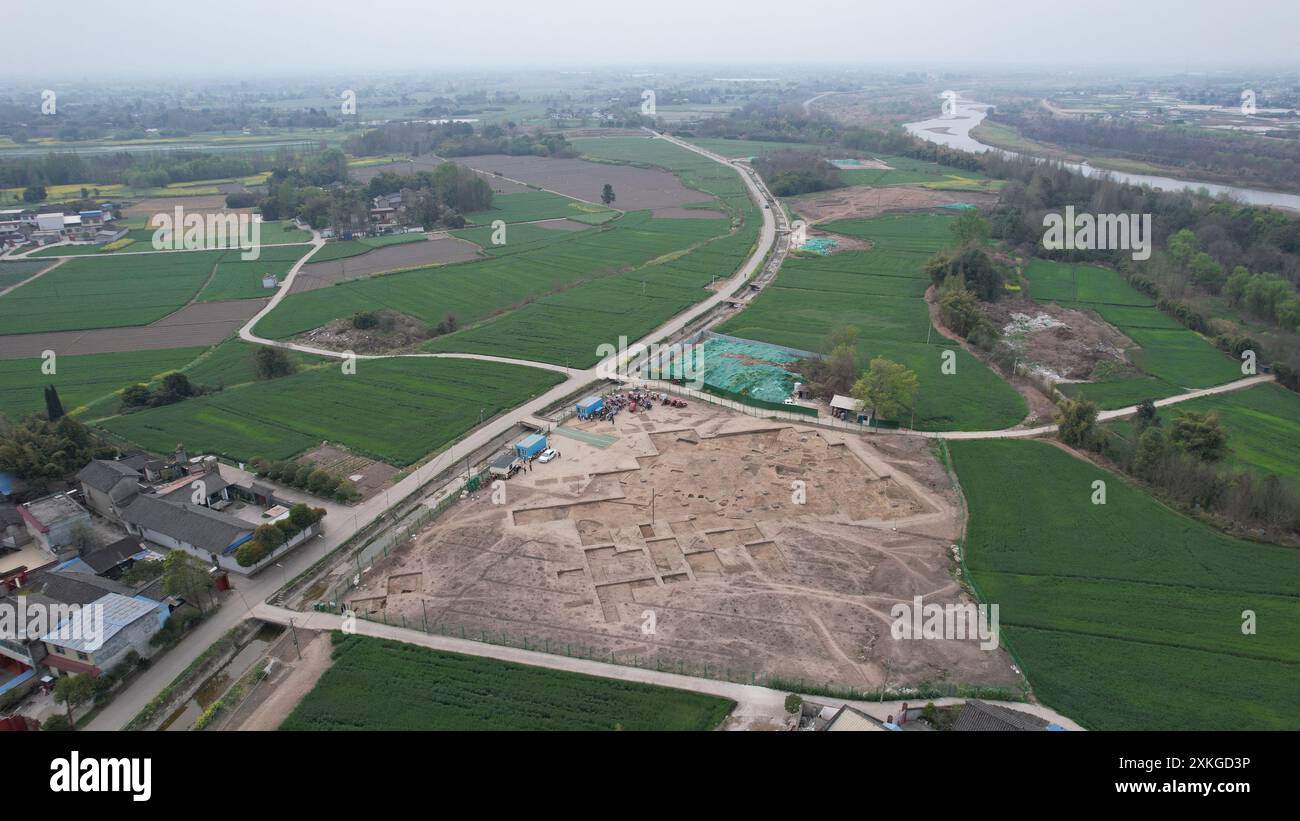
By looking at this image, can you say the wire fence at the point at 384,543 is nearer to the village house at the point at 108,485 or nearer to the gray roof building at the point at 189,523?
the gray roof building at the point at 189,523

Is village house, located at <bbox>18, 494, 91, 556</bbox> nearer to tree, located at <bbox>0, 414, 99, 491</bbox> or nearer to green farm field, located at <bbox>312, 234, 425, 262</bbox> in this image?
tree, located at <bbox>0, 414, 99, 491</bbox>

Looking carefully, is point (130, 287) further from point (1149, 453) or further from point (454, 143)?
point (454, 143)

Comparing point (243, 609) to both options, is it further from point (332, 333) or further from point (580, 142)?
point (580, 142)

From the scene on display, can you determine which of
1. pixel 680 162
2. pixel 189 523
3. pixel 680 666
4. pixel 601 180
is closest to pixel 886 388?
pixel 680 666

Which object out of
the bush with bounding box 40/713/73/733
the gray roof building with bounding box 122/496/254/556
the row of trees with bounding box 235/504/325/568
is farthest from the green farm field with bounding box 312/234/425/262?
the bush with bounding box 40/713/73/733

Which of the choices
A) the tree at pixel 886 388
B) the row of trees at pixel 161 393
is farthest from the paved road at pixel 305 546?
the tree at pixel 886 388

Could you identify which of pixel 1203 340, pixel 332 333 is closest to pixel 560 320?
pixel 332 333

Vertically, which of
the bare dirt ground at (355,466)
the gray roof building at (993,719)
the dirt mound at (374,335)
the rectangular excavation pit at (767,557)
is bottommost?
the gray roof building at (993,719)
